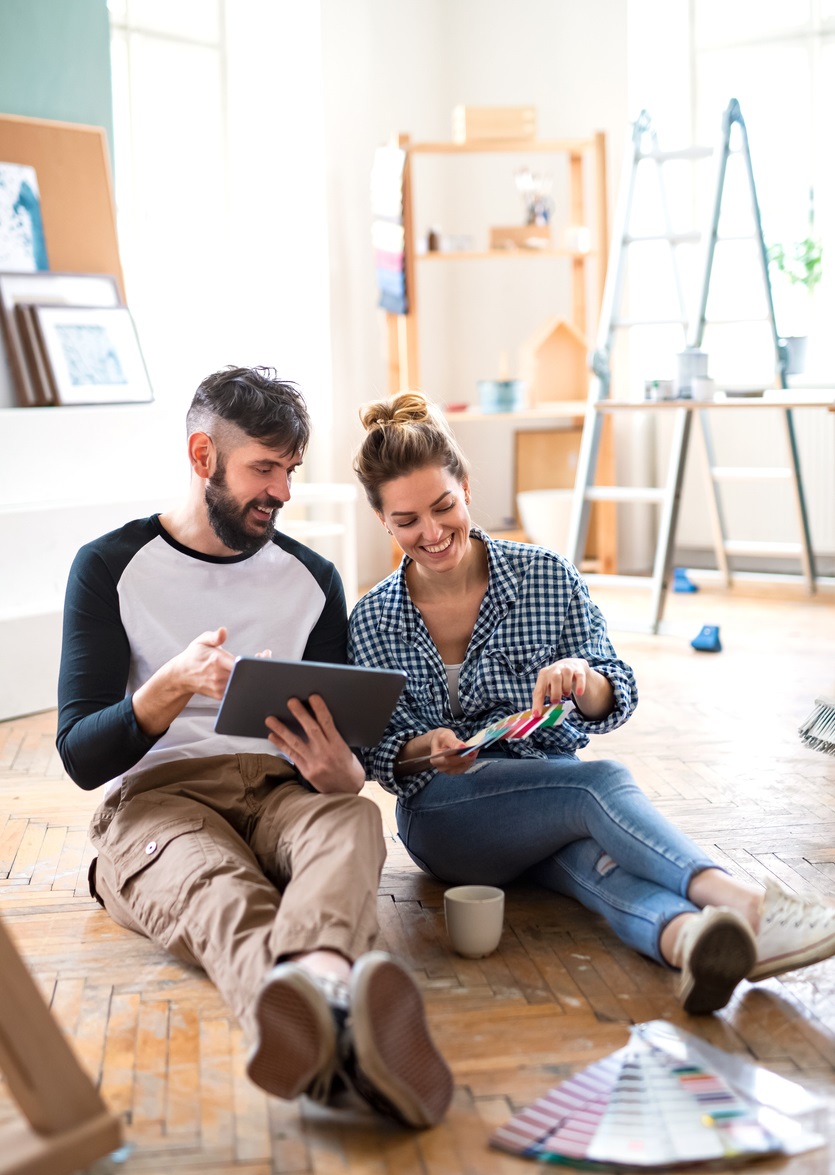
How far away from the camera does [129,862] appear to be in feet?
6.83

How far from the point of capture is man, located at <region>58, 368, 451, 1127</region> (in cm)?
182

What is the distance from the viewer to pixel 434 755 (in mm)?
2094

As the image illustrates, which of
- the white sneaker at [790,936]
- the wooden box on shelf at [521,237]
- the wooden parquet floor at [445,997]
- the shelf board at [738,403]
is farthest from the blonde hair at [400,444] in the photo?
the wooden box on shelf at [521,237]

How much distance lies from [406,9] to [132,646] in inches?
209

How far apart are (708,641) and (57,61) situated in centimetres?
315

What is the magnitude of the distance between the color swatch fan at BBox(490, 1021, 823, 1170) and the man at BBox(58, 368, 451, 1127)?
1.02 feet

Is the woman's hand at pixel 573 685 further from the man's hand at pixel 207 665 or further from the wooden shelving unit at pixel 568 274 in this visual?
the wooden shelving unit at pixel 568 274

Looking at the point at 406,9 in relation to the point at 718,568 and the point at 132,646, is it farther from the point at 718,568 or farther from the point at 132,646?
the point at 132,646

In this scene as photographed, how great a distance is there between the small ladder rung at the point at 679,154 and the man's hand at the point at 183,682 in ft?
12.4

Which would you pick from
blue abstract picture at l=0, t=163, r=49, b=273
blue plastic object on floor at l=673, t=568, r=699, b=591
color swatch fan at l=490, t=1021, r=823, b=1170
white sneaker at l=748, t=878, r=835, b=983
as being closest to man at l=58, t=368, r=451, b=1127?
color swatch fan at l=490, t=1021, r=823, b=1170

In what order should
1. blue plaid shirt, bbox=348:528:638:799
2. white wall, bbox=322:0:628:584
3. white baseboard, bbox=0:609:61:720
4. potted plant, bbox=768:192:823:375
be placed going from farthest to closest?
white wall, bbox=322:0:628:584
potted plant, bbox=768:192:823:375
white baseboard, bbox=0:609:61:720
blue plaid shirt, bbox=348:528:638:799

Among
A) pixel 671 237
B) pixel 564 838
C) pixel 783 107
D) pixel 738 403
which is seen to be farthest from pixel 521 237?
pixel 564 838

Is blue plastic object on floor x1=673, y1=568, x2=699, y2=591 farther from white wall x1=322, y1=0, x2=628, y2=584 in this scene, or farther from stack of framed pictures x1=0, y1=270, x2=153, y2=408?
stack of framed pictures x1=0, y1=270, x2=153, y2=408

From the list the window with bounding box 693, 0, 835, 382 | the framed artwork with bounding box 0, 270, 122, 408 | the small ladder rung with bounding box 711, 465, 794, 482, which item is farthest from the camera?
the window with bounding box 693, 0, 835, 382
